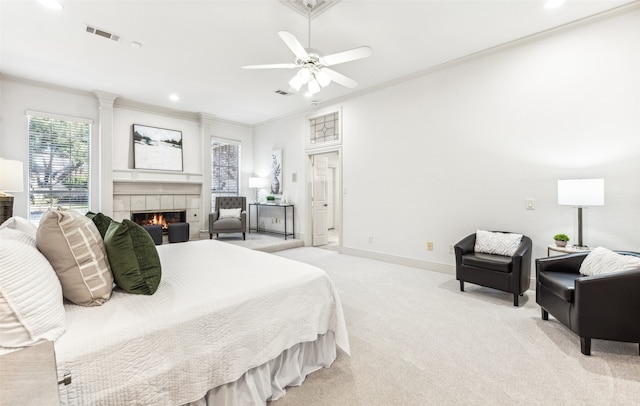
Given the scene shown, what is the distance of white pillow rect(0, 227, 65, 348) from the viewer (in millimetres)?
928

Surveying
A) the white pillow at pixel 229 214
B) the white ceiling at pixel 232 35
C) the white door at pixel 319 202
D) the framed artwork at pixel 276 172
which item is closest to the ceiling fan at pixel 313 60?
the white ceiling at pixel 232 35

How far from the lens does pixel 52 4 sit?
2.76m

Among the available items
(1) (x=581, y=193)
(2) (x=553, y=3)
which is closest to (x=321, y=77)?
(2) (x=553, y=3)

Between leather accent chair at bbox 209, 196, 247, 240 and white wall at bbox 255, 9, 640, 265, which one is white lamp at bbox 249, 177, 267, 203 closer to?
leather accent chair at bbox 209, 196, 247, 240

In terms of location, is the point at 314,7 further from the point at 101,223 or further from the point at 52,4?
the point at 101,223

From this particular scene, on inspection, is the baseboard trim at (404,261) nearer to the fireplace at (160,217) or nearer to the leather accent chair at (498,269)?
the leather accent chair at (498,269)

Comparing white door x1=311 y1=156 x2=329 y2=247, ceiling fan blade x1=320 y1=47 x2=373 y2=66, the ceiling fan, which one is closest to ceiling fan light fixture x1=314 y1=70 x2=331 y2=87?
the ceiling fan

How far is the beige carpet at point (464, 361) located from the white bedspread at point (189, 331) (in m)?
0.29

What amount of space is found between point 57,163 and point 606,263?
730 cm

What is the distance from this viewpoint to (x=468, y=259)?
10.6 ft

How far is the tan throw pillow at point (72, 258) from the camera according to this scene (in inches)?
52.2

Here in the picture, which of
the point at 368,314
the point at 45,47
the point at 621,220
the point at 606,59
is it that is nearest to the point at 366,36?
the point at 606,59

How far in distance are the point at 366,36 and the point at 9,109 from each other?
544cm

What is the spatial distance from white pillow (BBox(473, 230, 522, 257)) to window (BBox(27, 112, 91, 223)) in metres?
6.39
